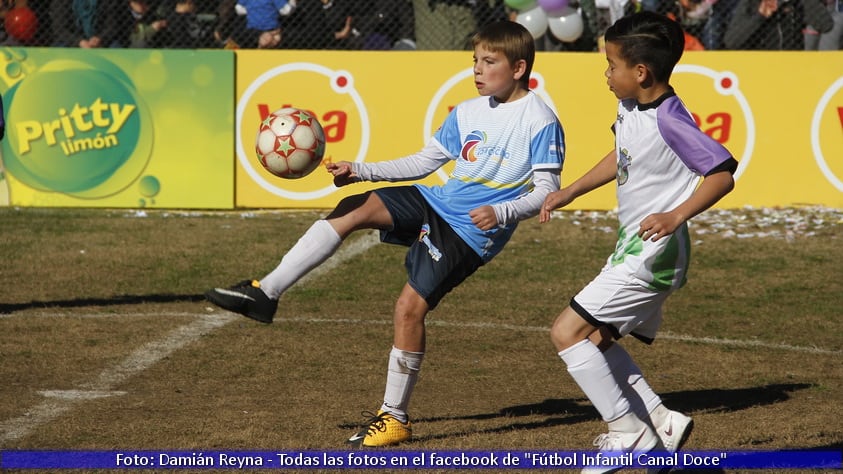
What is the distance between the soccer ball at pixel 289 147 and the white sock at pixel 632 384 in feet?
6.06

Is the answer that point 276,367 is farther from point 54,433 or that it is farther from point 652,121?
point 652,121

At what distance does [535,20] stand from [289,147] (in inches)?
331

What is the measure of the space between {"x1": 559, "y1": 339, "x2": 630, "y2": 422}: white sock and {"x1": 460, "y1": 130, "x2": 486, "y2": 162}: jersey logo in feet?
4.06

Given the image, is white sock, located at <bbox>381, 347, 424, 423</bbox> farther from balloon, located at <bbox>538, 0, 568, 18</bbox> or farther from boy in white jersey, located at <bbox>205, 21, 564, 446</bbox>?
balloon, located at <bbox>538, 0, 568, 18</bbox>

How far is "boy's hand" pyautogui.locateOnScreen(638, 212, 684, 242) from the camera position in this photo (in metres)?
4.69

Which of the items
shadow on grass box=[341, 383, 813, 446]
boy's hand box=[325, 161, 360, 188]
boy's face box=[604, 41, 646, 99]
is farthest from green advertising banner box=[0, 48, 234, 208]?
boy's face box=[604, 41, 646, 99]

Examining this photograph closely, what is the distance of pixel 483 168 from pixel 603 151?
318 inches

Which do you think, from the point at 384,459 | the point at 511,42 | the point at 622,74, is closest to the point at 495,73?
the point at 511,42

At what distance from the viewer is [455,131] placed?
6020 mm

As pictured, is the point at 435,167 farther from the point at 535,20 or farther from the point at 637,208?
the point at 535,20

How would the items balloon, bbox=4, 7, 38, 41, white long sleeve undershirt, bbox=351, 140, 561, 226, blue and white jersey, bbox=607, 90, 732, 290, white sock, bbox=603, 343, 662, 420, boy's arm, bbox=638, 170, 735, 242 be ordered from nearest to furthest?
boy's arm, bbox=638, 170, 735, 242 < blue and white jersey, bbox=607, 90, 732, 290 < white sock, bbox=603, 343, 662, 420 < white long sleeve undershirt, bbox=351, 140, 561, 226 < balloon, bbox=4, 7, 38, 41

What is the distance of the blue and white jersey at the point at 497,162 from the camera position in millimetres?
5715

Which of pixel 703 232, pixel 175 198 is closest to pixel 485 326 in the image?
pixel 703 232

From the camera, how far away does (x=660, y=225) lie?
15.4ft
